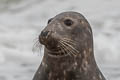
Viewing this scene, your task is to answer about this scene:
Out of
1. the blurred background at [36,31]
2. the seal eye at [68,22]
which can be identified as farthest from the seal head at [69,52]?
the blurred background at [36,31]

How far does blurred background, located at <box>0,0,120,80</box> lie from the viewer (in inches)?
481

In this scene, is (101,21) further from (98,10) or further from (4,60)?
(4,60)

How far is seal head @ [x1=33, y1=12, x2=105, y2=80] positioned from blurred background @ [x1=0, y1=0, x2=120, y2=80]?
142 inches

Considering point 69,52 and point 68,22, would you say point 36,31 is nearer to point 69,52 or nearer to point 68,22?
point 68,22

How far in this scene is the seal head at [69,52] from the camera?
7.23 meters

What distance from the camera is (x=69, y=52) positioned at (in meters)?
7.26

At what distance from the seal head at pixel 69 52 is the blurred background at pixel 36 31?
3.62 m

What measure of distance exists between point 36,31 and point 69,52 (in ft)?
26.3

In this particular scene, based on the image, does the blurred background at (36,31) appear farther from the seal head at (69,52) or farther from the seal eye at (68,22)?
the seal eye at (68,22)

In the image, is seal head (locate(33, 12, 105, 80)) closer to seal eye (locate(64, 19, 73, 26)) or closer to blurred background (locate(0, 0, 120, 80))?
seal eye (locate(64, 19, 73, 26))

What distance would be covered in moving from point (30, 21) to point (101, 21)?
6.50 feet

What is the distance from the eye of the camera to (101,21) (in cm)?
1603

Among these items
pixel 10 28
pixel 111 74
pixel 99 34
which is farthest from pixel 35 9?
pixel 111 74

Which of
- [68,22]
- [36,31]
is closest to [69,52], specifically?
[68,22]
